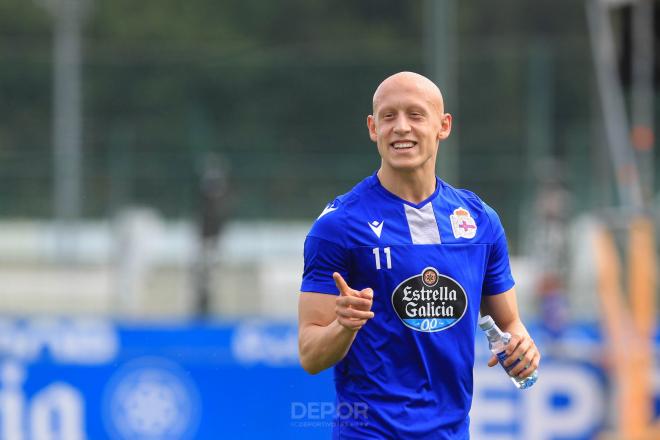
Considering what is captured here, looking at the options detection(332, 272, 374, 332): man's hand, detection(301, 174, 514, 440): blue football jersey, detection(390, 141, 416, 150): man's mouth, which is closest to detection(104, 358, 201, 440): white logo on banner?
detection(301, 174, 514, 440): blue football jersey

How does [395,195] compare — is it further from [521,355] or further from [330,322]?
[521,355]

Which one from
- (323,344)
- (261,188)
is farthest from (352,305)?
(261,188)

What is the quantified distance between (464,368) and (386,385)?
0.84 feet

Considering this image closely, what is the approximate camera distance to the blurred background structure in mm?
9984

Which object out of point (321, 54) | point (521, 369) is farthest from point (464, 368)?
point (321, 54)

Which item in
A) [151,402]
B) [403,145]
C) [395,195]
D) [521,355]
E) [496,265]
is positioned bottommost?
[151,402]

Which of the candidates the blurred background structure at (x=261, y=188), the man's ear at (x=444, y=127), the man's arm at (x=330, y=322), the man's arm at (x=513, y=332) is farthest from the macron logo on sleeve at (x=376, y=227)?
the blurred background structure at (x=261, y=188)

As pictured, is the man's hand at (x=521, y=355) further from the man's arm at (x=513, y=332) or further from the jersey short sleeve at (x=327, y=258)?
the jersey short sleeve at (x=327, y=258)

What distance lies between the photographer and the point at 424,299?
4.02 m

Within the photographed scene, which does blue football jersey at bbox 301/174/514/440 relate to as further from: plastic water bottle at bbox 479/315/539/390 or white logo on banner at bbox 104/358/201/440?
white logo on banner at bbox 104/358/201/440

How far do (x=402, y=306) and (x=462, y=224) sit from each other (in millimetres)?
343

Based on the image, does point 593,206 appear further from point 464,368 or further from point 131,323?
point 464,368

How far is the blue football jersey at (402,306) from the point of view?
4.04 metres

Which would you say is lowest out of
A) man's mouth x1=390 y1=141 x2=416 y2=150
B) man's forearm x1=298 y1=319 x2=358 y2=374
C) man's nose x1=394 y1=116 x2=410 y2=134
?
man's forearm x1=298 y1=319 x2=358 y2=374
